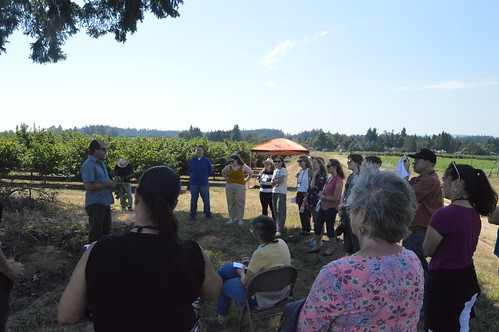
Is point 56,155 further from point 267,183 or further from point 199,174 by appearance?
point 267,183

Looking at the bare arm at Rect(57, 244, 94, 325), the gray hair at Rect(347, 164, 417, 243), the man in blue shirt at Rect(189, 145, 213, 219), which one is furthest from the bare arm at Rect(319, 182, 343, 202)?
the bare arm at Rect(57, 244, 94, 325)

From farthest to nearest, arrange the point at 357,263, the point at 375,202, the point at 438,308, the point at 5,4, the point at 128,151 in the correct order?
the point at 128,151 → the point at 5,4 → the point at 438,308 → the point at 375,202 → the point at 357,263

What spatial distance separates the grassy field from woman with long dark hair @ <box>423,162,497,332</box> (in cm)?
177

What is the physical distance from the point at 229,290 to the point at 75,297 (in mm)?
2214

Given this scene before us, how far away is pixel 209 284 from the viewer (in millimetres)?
1587

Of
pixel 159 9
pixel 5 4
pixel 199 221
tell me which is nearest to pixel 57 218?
pixel 199 221

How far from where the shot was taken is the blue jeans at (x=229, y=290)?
333cm

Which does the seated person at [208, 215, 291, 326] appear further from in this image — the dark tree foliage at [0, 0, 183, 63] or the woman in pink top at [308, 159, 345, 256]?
the dark tree foliage at [0, 0, 183, 63]

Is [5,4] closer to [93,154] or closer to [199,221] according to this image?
[93,154]

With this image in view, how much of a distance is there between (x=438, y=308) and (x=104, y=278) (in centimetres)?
243

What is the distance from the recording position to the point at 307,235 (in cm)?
717

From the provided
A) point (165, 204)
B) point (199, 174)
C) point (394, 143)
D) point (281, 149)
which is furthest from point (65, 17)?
point (394, 143)

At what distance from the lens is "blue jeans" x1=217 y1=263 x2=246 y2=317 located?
10.9 feet

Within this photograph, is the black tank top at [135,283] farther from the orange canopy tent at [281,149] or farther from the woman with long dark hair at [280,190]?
the orange canopy tent at [281,149]
